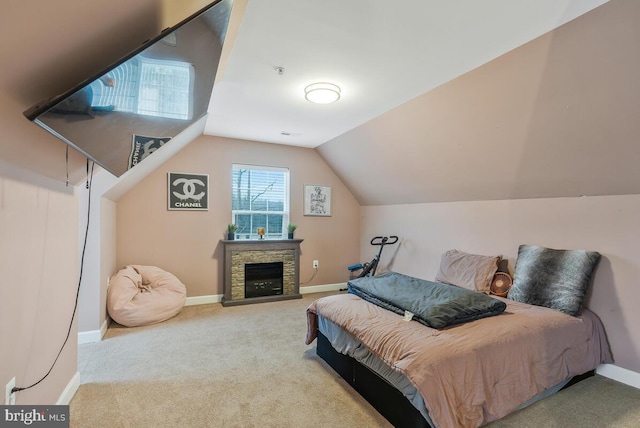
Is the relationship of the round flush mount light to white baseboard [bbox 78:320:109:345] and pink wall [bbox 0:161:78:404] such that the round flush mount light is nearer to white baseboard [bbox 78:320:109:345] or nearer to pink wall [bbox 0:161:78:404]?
pink wall [bbox 0:161:78:404]

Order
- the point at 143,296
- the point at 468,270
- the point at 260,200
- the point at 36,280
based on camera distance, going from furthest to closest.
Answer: the point at 260,200 < the point at 143,296 < the point at 468,270 < the point at 36,280

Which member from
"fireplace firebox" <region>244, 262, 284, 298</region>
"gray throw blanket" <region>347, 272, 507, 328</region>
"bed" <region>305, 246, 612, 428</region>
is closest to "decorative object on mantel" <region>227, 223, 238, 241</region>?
"fireplace firebox" <region>244, 262, 284, 298</region>

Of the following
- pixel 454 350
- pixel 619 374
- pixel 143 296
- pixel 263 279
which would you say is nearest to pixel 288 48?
pixel 454 350

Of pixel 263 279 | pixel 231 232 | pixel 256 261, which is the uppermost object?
pixel 231 232

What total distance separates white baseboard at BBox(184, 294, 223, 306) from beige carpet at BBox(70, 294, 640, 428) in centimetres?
108

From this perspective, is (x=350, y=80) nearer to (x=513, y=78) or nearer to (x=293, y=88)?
(x=293, y=88)

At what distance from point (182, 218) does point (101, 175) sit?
5.11ft

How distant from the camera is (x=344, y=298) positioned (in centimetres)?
276

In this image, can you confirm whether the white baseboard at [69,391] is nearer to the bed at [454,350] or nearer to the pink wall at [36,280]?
the pink wall at [36,280]

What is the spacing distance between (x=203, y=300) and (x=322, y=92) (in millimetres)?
3460

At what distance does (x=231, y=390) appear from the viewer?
2.28 meters

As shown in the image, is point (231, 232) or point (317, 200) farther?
point (317, 200)

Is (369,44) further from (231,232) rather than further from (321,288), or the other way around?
(321,288)

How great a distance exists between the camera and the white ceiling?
5.76 ft
